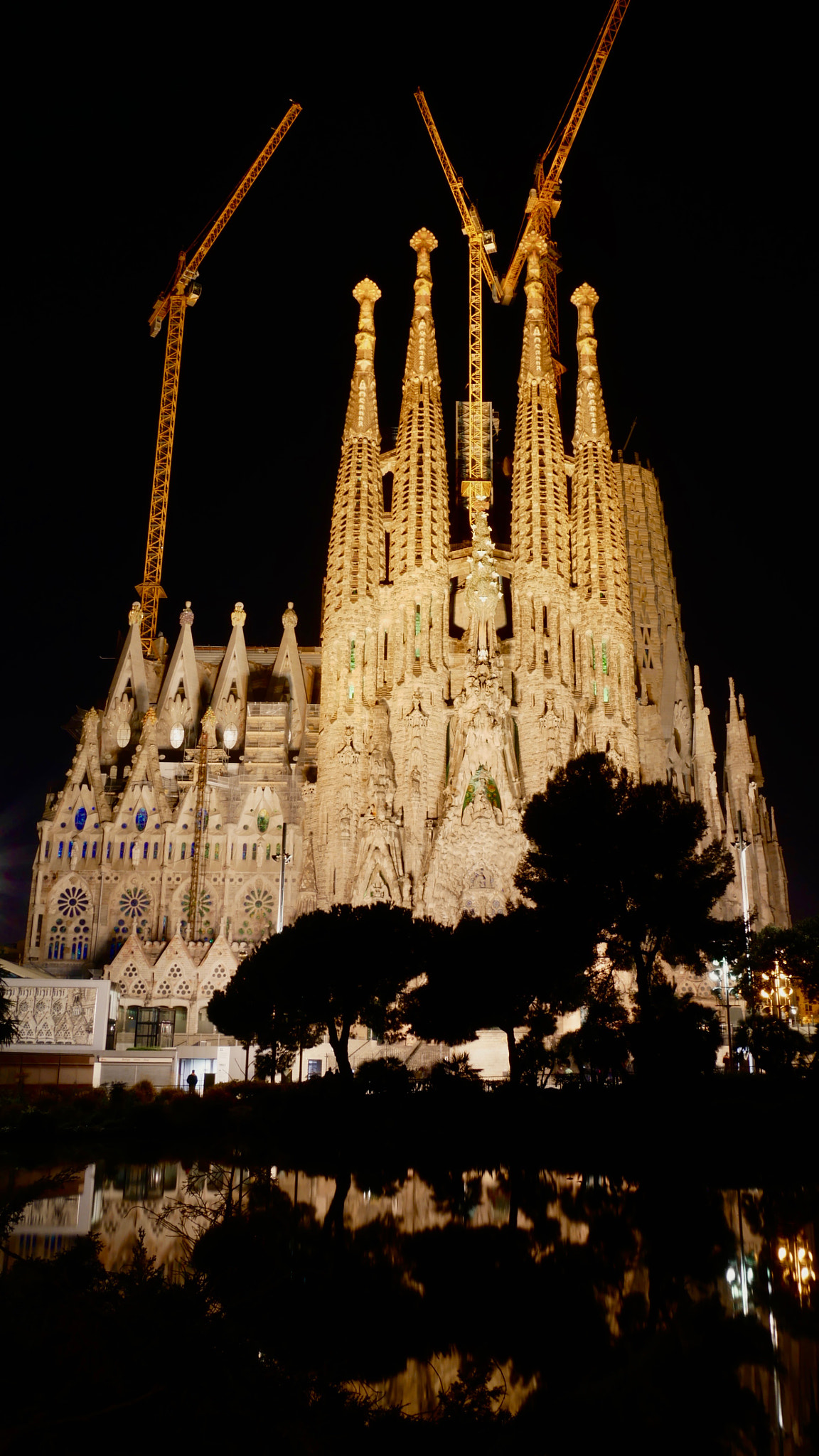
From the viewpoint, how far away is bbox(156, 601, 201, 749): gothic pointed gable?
264 ft

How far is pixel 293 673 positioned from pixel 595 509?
91.7 feet

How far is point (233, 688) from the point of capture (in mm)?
82438

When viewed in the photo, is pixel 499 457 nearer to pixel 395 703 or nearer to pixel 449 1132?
pixel 395 703

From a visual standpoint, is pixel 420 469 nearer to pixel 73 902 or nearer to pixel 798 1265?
pixel 73 902

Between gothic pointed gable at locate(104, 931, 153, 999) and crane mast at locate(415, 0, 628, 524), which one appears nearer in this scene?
gothic pointed gable at locate(104, 931, 153, 999)

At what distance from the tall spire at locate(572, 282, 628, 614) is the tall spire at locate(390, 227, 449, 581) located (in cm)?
1004

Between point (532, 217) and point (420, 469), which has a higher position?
point (532, 217)

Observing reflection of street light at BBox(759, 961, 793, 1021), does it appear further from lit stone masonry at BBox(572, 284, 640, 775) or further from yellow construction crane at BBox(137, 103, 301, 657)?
yellow construction crane at BBox(137, 103, 301, 657)

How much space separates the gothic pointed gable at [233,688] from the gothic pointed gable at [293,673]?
2873 millimetres

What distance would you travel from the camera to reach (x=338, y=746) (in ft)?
221

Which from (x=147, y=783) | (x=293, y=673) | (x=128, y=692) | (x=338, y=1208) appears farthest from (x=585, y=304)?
(x=338, y=1208)

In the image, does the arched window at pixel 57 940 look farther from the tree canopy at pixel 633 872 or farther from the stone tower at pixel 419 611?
the tree canopy at pixel 633 872

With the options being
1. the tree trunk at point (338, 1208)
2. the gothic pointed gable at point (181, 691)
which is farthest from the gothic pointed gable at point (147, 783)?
the tree trunk at point (338, 1208)

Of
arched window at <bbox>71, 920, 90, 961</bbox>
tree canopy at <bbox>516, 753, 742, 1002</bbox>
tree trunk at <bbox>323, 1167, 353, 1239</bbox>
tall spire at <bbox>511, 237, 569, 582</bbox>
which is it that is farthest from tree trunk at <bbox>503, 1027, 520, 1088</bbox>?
arched window at <bbox>71, 920, 90, 961</bbox>
